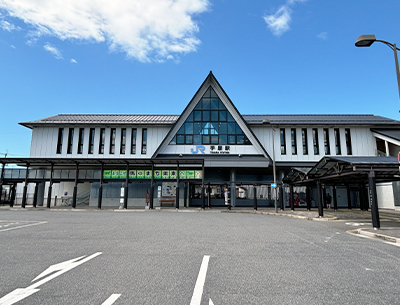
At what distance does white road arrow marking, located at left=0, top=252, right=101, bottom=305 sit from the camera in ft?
12.1

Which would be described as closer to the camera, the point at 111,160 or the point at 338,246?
the point at 338,246

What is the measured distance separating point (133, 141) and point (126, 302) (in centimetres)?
3062

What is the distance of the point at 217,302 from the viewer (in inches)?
144

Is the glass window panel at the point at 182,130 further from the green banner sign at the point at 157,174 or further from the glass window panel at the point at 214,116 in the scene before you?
the green banner sign at the point at 157,174

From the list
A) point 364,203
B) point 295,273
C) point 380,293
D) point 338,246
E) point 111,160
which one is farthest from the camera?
point 111,160

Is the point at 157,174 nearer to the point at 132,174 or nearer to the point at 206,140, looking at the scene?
the point at 132,174

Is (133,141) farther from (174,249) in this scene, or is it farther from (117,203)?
(174,249)

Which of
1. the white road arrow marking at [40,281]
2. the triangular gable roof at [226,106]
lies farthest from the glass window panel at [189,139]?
the white road arrow marking at [40,281]

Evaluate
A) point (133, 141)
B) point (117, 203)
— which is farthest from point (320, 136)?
point (117, 203)

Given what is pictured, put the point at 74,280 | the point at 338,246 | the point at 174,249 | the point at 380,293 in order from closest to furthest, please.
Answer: the point at 380,293
the point at 74,280
the point at 174,249
the point at 338,246

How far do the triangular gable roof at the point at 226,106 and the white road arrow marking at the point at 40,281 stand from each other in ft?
81.1

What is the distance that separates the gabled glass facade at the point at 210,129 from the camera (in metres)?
31.4

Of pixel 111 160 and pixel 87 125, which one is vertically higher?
A: pixel 87 125

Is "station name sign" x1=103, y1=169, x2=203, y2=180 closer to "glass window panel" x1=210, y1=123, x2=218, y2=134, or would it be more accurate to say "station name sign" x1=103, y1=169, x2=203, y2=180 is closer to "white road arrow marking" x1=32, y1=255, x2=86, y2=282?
"glass window panel" x1=210, y1=123, x2=218, y2=134
